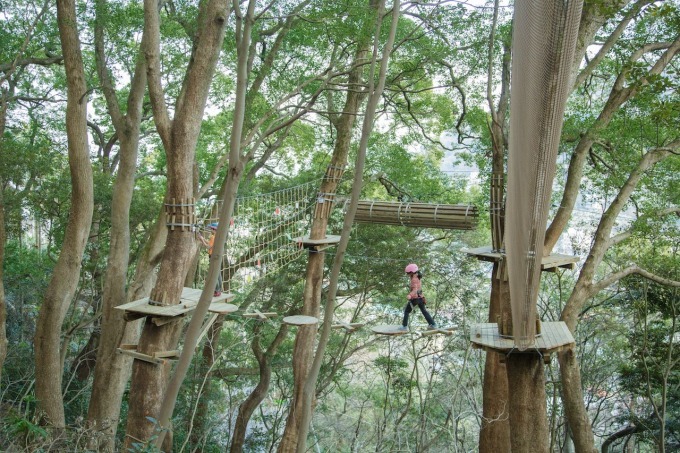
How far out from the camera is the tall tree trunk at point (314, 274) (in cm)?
588

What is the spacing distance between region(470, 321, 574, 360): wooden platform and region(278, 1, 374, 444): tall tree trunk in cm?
222

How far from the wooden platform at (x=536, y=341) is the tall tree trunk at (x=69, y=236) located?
3055mm

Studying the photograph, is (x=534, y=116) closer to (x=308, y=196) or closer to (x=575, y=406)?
(x=575, y=406)

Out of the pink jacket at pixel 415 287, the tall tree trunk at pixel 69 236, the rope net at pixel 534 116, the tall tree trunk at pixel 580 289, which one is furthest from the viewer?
the tall tree trunk at pixel 580 289

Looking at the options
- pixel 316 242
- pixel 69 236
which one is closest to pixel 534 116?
pixel 316 242

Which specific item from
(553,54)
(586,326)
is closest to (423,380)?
(586,326)

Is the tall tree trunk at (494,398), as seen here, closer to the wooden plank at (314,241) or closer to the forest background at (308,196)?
the forest background at (308,196)

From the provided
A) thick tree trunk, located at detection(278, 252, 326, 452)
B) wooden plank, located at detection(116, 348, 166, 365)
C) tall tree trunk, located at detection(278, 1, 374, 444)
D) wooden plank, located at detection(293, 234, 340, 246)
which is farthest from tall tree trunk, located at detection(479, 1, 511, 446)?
wooden plank, located at detection(116, 348, 166, 365)

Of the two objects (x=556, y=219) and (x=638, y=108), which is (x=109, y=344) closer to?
(x=556, y=219)

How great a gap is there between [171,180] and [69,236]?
1.48 m

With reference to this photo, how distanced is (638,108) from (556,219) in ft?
5.23

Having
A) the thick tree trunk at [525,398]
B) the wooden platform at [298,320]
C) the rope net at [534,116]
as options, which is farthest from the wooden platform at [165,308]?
the rope net at [534,116]

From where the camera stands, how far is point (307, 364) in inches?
239

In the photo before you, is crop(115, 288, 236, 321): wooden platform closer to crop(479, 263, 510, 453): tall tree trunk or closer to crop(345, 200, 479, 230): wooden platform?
crop(345, 200, 479, 230): wooden platform
